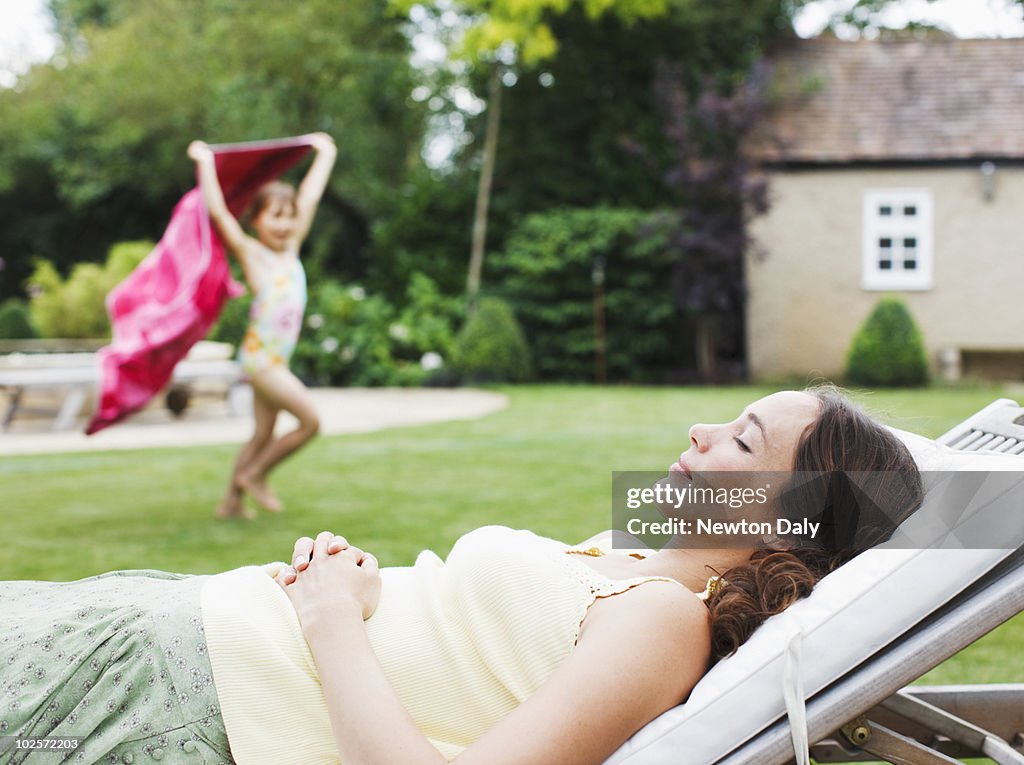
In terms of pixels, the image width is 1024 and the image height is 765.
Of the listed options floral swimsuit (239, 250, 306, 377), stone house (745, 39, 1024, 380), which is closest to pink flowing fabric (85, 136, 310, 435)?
floral swimsuit (239, 250, 306, 377)

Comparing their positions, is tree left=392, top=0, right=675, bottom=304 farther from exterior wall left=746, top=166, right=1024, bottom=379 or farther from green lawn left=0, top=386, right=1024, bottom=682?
green lawn left=0, top=386, right=1024, bottom=682

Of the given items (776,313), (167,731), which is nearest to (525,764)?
(167,731)

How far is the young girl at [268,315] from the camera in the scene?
5.64 metres

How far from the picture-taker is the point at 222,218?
19.1 ft

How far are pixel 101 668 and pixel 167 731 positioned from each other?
0.51ft

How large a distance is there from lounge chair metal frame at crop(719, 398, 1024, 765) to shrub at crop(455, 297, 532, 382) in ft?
40.9

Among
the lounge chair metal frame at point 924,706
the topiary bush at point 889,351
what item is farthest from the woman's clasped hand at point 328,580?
the topiary bush at point 889,351

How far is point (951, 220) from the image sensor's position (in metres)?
15.8

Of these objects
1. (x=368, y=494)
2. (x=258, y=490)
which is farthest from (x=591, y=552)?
(x=368, y=494)

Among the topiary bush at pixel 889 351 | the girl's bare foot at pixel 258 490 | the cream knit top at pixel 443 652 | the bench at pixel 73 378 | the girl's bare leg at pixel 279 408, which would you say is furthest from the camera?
the topiary bush at pixel 889 351

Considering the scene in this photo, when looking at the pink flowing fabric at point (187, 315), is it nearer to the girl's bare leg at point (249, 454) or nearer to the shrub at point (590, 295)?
the girl's bare leg at point (249, 454)

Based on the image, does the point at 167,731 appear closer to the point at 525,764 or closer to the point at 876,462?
the point at 525,764

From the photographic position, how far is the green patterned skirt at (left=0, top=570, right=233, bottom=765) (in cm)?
164

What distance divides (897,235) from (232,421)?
401 inches
